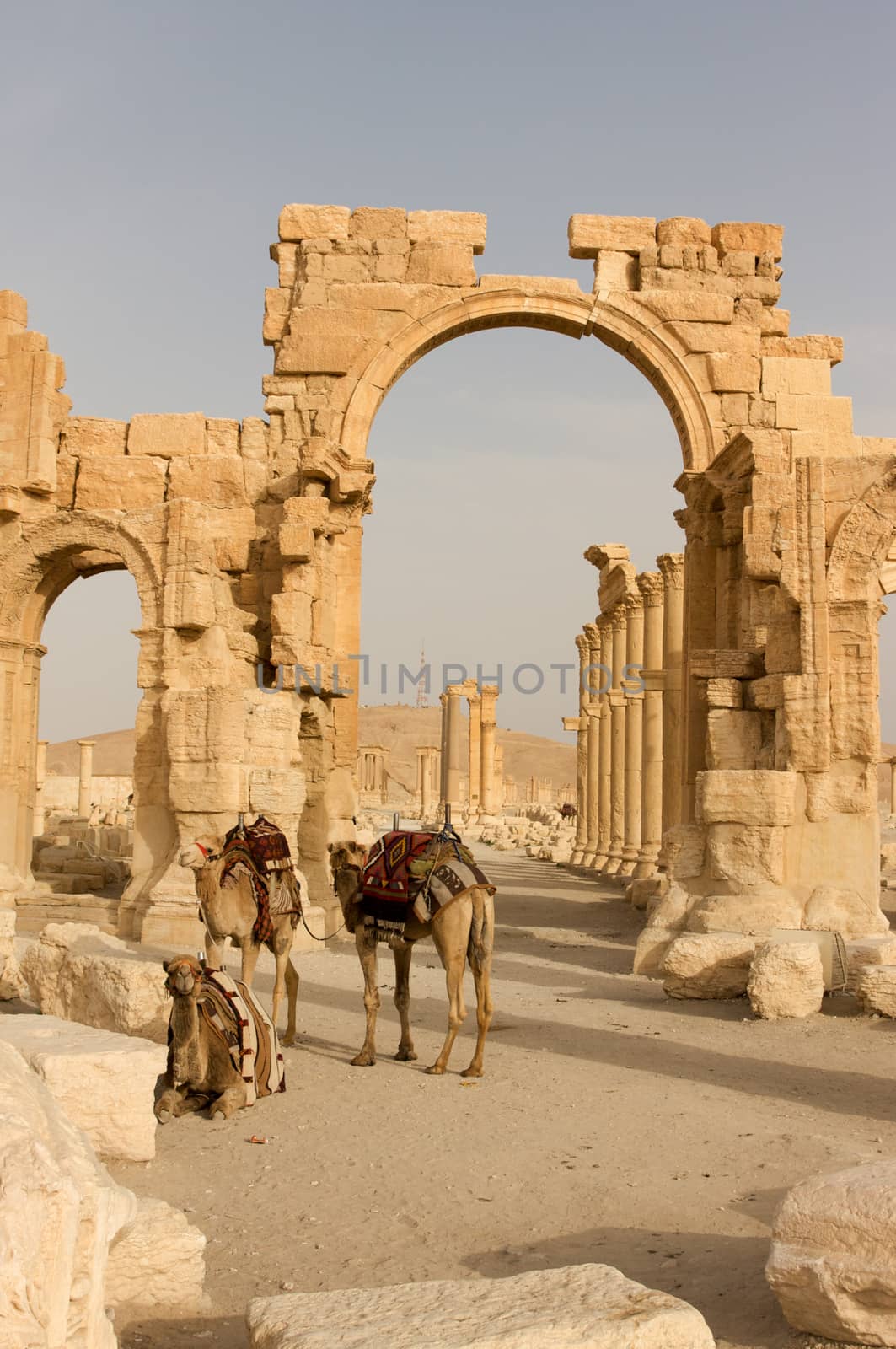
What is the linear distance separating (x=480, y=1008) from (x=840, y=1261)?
3.19 meters

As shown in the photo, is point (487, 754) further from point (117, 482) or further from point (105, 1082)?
point (105, 1082)

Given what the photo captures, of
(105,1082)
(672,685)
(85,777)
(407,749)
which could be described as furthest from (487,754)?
(407,749)

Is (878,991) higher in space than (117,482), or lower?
lower

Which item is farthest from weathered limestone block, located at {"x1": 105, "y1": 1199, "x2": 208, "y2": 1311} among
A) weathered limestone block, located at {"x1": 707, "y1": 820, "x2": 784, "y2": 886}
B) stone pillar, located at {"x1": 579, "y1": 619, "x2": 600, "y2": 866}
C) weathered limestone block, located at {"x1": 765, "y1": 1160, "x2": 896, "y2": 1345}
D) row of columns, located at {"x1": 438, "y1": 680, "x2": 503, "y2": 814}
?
row of columns, located at {"x1": 438, "y1": 680, "x2": 503, "y2": 814}

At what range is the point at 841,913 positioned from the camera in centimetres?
902

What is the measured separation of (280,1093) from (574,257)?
11.0 m

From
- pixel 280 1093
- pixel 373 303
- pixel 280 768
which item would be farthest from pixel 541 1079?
pixel 373 303

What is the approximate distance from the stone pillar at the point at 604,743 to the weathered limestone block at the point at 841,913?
13015 mm

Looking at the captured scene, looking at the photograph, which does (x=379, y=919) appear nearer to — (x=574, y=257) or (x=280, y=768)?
(x=280, y=768)

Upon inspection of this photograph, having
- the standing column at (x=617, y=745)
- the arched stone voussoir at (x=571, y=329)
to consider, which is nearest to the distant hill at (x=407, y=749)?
the standing column at (x=617, y=745)

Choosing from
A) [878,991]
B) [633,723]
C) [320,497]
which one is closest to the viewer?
[878,991]

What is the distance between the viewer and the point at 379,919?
6.48 metres

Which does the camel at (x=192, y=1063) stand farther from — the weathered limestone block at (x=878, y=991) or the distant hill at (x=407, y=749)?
the distant hill at (x=407, y=749)

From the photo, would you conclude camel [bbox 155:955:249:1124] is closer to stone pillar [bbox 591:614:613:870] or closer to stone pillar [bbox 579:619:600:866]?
stone pillar [bbox 591:614:613:870]
